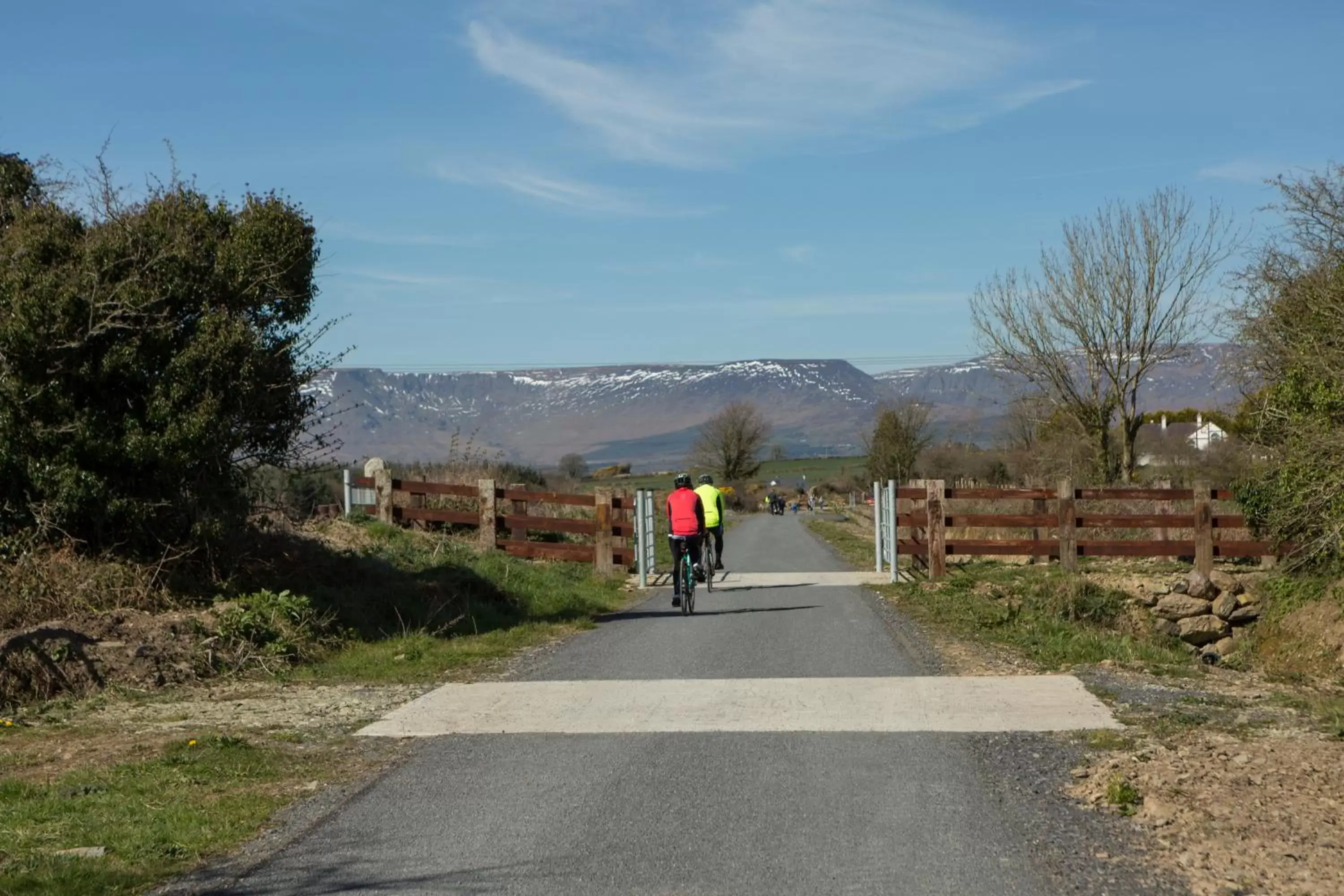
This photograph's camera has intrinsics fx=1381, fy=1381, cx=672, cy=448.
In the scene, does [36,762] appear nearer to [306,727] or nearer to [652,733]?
[306,727]

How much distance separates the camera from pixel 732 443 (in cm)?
10881

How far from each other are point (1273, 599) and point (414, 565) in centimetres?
1198

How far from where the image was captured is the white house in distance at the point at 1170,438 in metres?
58.7

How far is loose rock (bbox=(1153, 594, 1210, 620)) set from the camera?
65.6 feet

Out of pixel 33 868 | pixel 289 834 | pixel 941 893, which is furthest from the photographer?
pixel 289 834

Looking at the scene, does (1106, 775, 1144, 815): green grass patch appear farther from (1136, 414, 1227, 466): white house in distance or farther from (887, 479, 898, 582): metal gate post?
(1136, 414, 1227, 466): white house in distance

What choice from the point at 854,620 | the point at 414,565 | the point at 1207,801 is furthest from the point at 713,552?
the point at 1207,801

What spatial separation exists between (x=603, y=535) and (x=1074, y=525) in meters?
7.70

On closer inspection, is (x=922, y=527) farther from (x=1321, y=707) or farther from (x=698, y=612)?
(x=1321, y=707)

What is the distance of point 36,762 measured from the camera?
820 centimetres

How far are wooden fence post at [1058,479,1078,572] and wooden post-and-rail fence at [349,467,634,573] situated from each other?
23.5 ft

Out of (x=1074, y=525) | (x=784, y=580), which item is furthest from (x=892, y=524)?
(x=1074, y=525)

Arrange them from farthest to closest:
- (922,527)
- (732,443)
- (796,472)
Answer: (796,472), (732,443), (922,527)

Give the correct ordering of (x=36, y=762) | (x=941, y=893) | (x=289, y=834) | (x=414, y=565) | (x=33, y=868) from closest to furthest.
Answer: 1. (x=941, y=893)
2. (x=33, y=868)
3. (x=289, y=834)
4. (x=36, y=762)
5. (x=414, y=565)
